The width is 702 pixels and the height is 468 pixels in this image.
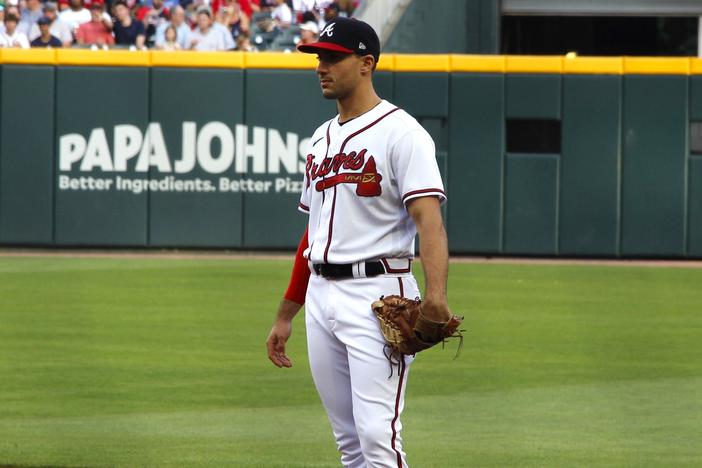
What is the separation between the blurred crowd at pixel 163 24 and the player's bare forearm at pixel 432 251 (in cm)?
1379

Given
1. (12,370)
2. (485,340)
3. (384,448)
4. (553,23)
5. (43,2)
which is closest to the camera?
(384,448)

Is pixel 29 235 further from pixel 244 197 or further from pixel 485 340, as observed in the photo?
pixel 485 340

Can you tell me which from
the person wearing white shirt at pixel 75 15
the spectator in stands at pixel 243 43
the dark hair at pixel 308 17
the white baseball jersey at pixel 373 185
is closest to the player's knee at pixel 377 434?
the white baseball jersey at pixel 373 185

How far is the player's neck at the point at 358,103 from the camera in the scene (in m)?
4.50

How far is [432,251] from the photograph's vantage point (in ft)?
14.0

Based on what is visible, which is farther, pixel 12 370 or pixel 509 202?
pixel 509 202

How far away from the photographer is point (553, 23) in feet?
83.6

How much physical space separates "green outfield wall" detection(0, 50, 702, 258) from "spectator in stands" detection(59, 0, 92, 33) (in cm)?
221

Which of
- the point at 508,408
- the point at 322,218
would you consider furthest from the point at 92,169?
the point at 322,218

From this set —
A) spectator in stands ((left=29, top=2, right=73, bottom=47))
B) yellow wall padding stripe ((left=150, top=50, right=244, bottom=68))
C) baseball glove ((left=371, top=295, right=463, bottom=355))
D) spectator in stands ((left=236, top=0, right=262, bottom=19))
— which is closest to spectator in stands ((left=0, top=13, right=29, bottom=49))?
spectator in stands ((left=29, top=2, right=73, bottom=47))

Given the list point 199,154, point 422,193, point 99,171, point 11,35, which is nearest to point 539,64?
point 199,154

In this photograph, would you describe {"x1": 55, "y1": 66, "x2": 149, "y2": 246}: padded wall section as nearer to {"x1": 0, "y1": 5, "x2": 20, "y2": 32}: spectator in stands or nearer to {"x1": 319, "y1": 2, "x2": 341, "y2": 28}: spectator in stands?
{"x1": 0, "y1": 5, "x2": 20, "y2": 32}: spectator in stands

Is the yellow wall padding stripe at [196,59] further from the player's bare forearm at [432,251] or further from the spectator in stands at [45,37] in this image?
the player's bare forearm at [432,251]

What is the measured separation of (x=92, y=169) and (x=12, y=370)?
28.0 feet
